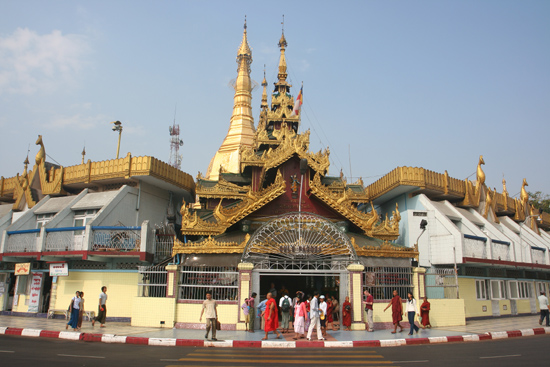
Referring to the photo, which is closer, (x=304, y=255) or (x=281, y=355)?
(x=281, y=355)

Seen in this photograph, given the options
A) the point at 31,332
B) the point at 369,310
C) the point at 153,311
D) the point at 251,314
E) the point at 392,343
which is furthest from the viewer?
the point at 153,311

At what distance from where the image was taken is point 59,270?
22641 millimetres

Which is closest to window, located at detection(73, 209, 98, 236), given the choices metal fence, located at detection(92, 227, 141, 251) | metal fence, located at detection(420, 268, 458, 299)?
metal fence, located at detection(92, 227, 141, 251)

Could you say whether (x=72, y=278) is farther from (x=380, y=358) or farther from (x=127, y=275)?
(x=380, y=358)

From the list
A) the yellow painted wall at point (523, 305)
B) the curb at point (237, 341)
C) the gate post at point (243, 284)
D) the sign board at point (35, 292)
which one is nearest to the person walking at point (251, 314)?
the gate post at point (243, 284)

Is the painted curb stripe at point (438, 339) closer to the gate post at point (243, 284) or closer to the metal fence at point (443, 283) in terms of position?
the gate post at point (243, 284)

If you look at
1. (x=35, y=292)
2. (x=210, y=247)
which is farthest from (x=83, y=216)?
(x=210, y=247)

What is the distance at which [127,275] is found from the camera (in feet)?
A: 72.5

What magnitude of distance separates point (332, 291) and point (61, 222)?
1490 centimetres

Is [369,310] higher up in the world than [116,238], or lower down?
lower down

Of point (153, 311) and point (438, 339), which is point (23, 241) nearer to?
point (153, 311)

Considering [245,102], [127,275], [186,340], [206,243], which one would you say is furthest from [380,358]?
[245,102]

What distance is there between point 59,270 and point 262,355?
1494 cm

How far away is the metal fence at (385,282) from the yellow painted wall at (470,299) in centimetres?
659
